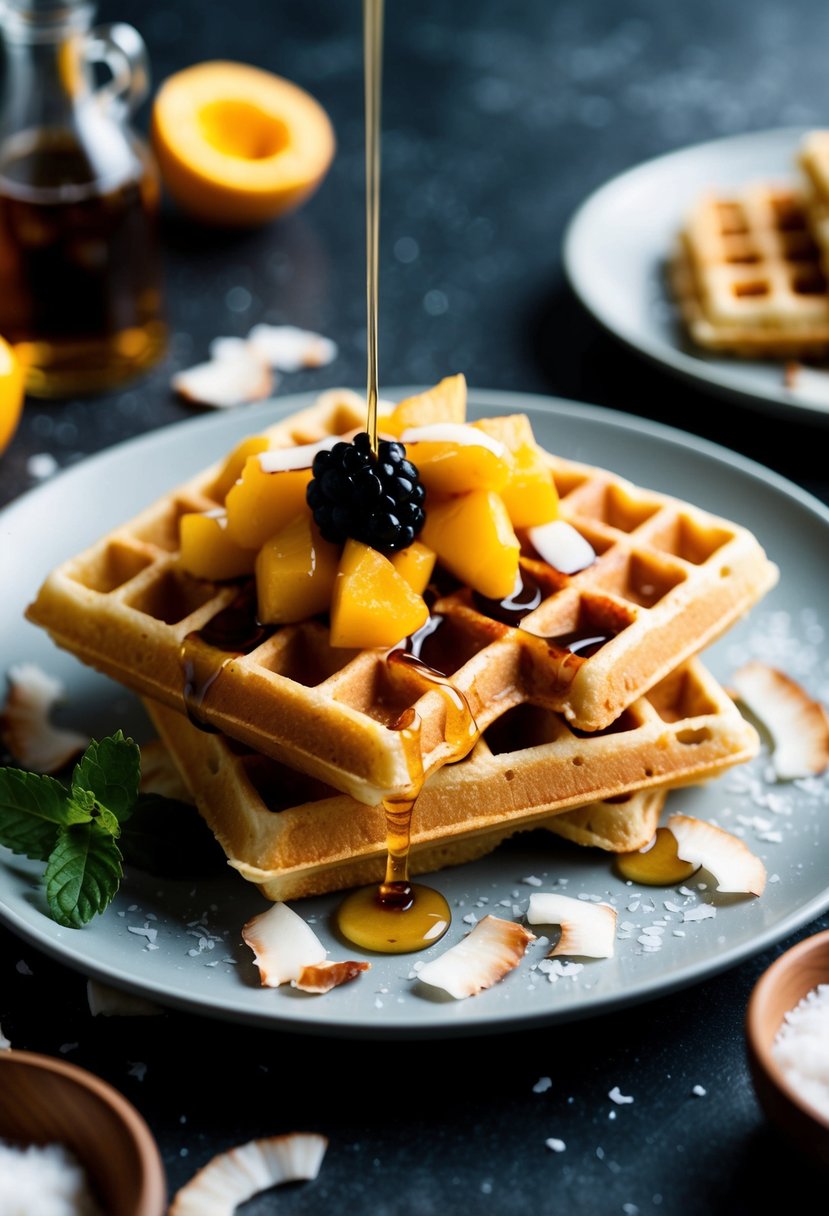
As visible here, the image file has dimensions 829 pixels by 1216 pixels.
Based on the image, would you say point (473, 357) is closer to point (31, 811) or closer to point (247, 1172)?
point (31, 811)

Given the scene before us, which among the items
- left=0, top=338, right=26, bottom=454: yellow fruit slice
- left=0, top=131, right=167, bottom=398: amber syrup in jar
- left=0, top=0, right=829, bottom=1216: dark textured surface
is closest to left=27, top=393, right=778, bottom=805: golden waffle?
left=0, top=0, right=829, bottom=1216: dark textured surface

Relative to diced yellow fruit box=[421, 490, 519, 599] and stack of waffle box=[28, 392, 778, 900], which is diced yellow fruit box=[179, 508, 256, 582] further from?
diced yellow fruit box=[421, 490, 519, 599]

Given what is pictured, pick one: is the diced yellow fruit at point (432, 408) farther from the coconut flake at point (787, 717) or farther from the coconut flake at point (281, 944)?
the coconut flake at point (281, 944)

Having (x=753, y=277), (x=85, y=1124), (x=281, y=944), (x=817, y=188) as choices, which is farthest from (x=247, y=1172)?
(x=817, y=188)

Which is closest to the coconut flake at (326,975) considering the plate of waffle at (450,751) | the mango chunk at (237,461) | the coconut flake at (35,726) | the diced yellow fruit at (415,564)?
the plate of waffle at (450,751)

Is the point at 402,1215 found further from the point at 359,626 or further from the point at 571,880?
the point at 359,626

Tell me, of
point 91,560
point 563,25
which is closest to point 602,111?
point 563,25
